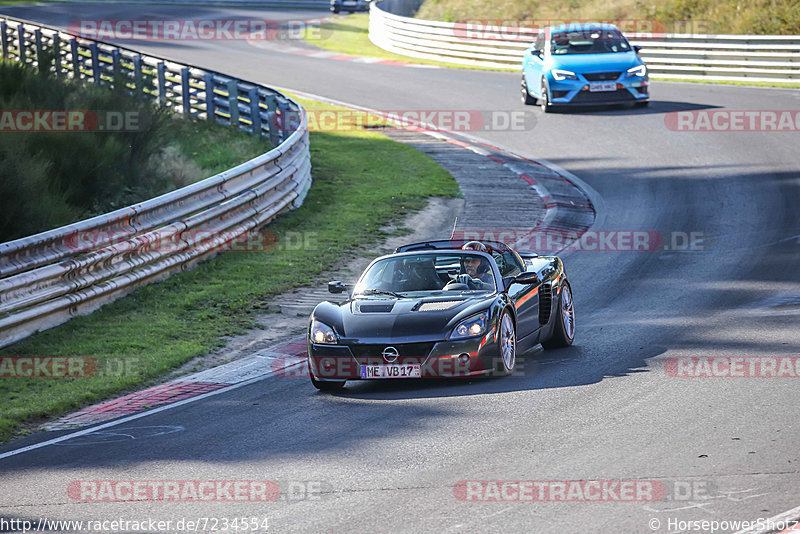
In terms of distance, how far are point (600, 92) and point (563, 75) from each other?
0.95 meters

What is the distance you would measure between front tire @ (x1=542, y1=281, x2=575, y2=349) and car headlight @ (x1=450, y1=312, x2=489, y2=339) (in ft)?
5.73

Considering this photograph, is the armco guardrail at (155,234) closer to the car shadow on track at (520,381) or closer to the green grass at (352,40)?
the car shadow on track at (520,381)

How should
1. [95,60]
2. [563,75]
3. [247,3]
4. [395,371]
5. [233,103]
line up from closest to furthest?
[395,371] < [233,103] < [563,75] < [95,60] < [247,3]

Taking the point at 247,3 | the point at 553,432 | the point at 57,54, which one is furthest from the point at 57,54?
the point at 247,3

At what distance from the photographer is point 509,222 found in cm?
1777

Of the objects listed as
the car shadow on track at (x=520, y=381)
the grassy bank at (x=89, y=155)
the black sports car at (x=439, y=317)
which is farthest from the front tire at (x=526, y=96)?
the car shadow on track at (x=520, y=381)

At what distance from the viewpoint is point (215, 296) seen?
43.4 feet

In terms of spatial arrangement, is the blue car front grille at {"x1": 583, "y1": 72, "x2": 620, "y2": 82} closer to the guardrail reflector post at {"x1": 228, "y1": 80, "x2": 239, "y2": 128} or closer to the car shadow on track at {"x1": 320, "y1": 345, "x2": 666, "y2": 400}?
the guardrail reflector post at {"x1": 228, "y1": 80, "x2": 239, "y2": 128}

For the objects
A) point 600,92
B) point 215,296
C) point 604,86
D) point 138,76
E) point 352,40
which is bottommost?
point 352,40

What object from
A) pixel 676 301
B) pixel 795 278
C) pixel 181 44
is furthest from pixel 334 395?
pixel 181 44

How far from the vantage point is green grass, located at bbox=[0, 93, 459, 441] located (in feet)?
32.6

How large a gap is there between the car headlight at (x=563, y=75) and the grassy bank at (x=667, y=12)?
461 inches

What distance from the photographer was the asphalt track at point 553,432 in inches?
244

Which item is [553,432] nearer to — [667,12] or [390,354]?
[390,354]
